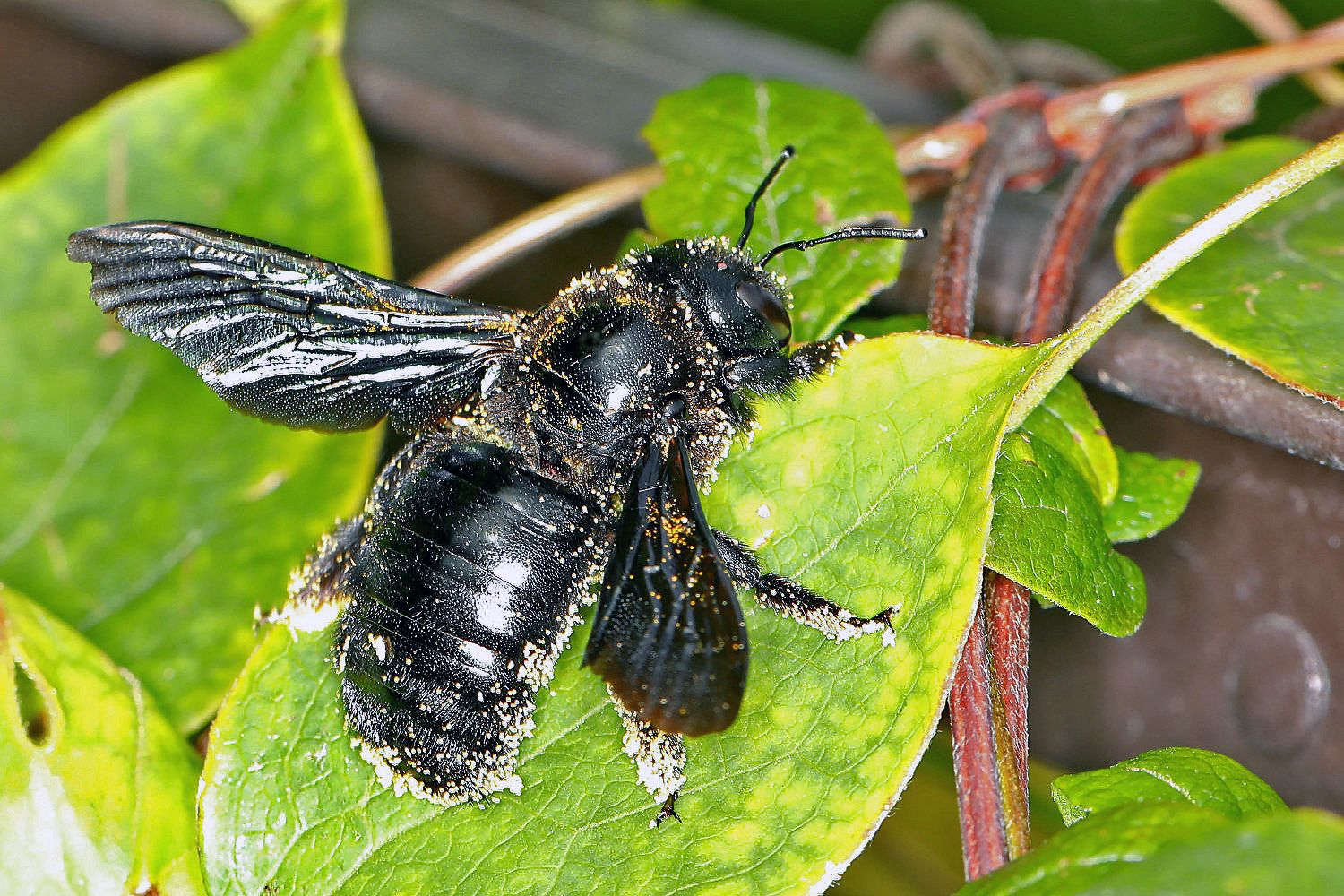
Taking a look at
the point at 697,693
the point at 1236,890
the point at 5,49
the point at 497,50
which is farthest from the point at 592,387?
the point at 5,49

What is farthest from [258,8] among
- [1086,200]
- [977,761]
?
[977,761]

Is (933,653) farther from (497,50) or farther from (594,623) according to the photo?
(497,50)

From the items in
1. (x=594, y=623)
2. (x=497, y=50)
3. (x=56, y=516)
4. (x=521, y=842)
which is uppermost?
(x=497, y=50)

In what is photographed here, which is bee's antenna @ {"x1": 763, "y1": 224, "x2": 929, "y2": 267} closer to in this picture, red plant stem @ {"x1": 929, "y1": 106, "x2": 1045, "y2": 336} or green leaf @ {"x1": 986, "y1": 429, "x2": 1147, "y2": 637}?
red plant stem @ {"x1": 929, "y1": 106, "x2": 1045, "y2": 336}

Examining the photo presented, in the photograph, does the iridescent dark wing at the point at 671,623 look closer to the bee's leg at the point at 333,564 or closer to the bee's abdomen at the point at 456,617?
the bee's abdomen at the point at 456,617

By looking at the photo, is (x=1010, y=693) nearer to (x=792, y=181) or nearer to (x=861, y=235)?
(x=861, y=235)

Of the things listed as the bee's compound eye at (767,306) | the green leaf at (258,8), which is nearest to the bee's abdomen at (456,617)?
the bee's compound eye at (767,306)
